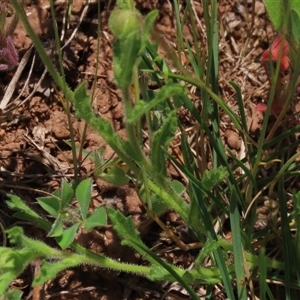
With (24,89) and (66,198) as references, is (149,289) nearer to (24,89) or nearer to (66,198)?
(66,198)

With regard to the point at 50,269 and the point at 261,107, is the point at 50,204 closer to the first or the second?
the point at 50,269

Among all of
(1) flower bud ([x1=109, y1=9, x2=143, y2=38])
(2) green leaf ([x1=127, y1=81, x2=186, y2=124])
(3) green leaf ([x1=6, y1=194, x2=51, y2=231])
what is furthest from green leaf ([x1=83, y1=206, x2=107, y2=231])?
(1) flower bud ([x1=109, y1=9, x2=143, y2=38])

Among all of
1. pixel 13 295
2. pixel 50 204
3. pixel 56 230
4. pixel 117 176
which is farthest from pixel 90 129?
pixel 13 295

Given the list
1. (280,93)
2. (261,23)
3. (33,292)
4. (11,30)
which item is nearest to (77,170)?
(33,292)

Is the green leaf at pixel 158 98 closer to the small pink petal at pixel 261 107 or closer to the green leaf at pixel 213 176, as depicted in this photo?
the green leaf at pixel 213 176

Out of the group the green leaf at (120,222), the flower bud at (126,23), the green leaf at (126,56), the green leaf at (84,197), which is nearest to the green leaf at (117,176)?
the green leaf at (84,197)

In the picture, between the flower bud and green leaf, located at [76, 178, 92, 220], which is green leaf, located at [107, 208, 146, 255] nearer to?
green leaf, located at [76, 178, 92, 220]
